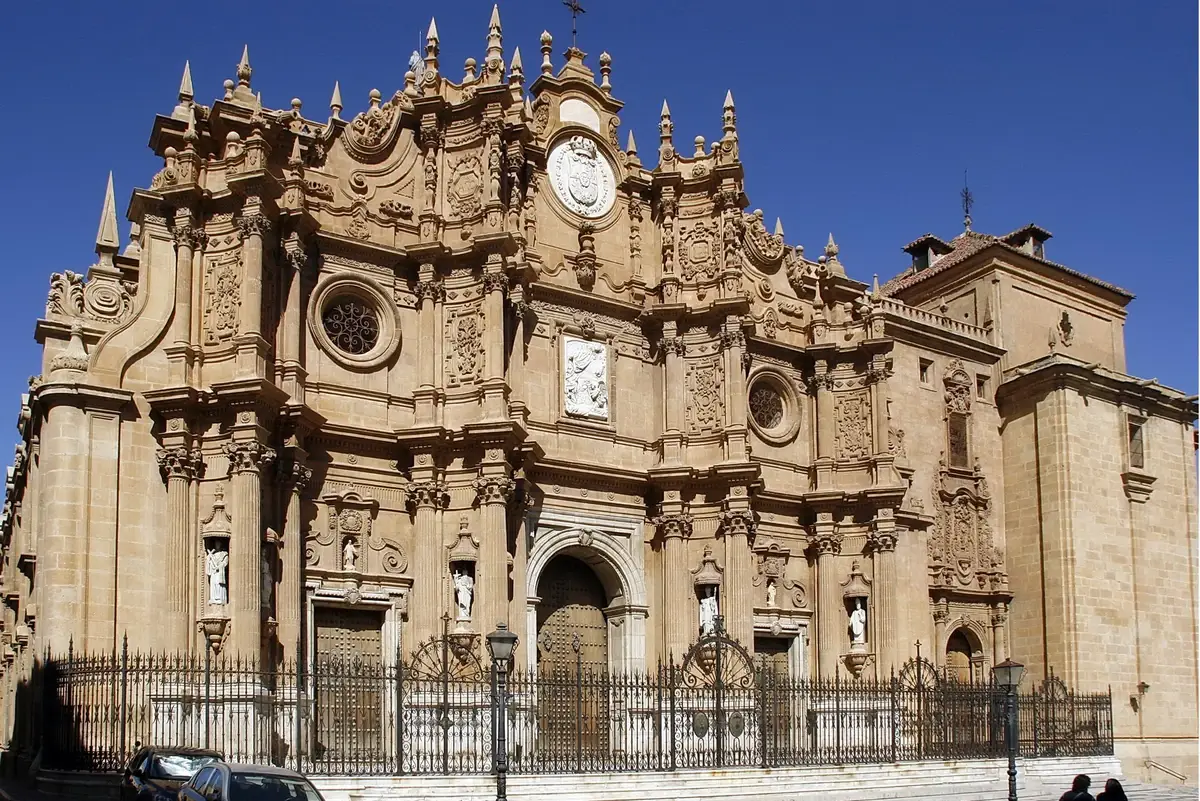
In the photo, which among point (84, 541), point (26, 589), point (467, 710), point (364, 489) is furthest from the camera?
point (26, 589)

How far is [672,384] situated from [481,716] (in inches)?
366

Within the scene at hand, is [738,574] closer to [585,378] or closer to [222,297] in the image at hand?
[585,378]

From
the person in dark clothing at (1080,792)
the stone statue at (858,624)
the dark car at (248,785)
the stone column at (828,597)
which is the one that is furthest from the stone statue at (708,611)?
the dark car at (248,785)

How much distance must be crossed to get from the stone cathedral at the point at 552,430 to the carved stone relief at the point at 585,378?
0.08 metres

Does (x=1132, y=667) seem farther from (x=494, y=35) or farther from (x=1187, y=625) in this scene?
(x=494, y=35)

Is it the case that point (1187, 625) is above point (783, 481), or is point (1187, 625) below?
below

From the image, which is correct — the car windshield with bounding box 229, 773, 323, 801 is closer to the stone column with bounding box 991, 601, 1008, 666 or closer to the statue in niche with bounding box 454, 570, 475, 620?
the statue in niche with bounding box 454, 570, 475, 620

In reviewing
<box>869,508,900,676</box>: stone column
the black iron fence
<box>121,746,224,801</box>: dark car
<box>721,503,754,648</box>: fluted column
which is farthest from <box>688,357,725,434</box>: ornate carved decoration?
<box>121,746,224,801</box>: dark car

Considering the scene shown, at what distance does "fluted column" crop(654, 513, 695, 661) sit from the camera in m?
28.6

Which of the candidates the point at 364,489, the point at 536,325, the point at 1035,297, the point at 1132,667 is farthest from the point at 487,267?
the point at 1132,667

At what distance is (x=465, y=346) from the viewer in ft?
87.2

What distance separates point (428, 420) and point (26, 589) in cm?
1027

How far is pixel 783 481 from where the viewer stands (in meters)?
31.2

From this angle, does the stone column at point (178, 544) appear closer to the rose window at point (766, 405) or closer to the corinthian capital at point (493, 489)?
the corinthian capital at point (493, 489)
